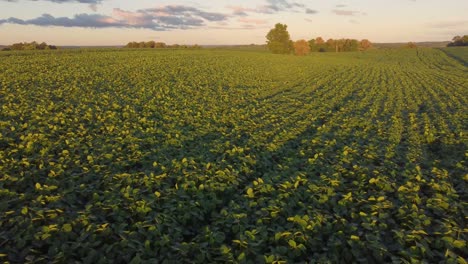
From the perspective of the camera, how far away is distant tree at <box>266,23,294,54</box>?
10331 centimetres

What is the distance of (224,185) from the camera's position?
7.62 m

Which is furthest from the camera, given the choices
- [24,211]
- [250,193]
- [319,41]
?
[319,41]

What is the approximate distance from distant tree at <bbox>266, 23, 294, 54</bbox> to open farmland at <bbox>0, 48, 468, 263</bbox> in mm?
90911

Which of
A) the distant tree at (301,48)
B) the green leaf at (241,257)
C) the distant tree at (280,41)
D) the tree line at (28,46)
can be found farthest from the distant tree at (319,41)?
the green leaf at (241,257)

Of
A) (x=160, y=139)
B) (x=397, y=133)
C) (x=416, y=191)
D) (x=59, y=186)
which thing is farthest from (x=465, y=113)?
(x=59, y=186)

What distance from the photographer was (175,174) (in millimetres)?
8203

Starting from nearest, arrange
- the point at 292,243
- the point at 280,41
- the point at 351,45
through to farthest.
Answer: the point at 292,243, the point at 280,41, the point at 351,45

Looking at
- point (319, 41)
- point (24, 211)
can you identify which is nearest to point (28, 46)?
point (24, 211)

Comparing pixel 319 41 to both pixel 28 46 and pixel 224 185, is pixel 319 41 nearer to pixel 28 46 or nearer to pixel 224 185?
pixel 28 46

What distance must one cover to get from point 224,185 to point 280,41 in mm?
103682

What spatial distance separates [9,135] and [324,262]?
36.5ft

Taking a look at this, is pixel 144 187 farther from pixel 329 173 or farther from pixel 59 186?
pixel 329 173

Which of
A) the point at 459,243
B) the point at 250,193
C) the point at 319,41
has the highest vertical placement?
the point at 319,41

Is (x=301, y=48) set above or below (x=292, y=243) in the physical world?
above
